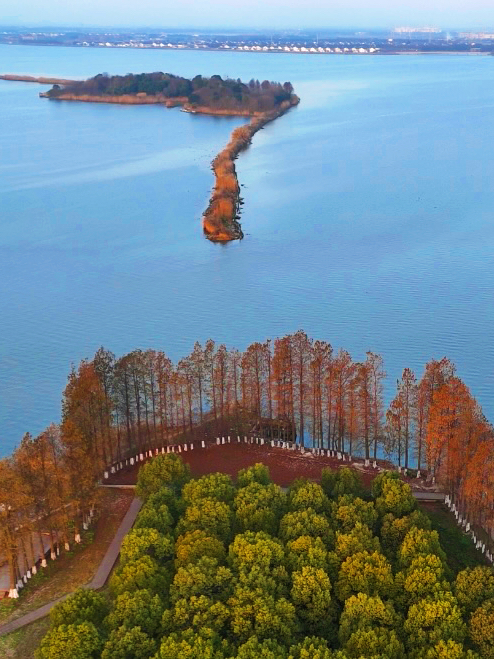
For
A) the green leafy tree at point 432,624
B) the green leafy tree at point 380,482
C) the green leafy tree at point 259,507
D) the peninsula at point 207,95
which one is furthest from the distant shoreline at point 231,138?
the green leafy tree at point 432,624

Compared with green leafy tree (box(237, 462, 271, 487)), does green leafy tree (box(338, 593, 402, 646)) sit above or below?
below

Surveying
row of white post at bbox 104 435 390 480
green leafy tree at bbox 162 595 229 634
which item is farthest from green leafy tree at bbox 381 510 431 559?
row of white post at bbox 104 435 390 480

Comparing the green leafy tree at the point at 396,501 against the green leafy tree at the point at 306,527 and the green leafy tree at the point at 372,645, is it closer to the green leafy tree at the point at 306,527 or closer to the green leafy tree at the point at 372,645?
the green leafy tree at the point at 306,527

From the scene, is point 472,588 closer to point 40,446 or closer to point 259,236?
point 40,446

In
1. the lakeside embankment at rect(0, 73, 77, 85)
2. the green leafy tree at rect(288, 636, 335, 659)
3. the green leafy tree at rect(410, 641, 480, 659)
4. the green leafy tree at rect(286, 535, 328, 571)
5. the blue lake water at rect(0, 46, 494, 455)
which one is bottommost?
the green leafy tree at rect(410, 641, 480, 659)

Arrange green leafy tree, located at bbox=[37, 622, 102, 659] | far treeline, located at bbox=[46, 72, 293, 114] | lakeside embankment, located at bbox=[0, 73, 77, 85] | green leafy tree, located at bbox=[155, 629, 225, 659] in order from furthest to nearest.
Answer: lakeside embankment, located at bbox=[0, 73, 77, 85] → far treeline, located at bbox=[46, 72, 293, 114] → green leafy tree, located at bbox=[37, 622, 102, 659] → green leafy tree, located at bbox=[155, 629, 225, 659]

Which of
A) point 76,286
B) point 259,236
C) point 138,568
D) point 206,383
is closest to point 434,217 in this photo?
point 259,236

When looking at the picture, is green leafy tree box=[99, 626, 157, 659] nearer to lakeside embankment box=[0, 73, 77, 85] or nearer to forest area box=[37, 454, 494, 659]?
forest area box=[37, 454, 494, 659]
